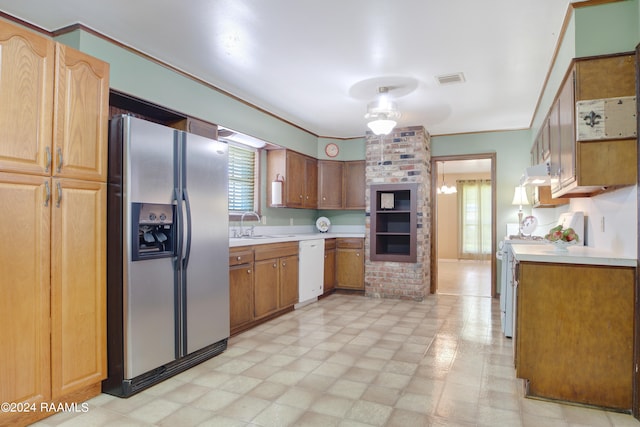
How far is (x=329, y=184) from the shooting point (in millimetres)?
6152

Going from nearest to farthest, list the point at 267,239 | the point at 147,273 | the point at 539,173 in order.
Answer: the point at 147,273, the point at 539,173, the point at 267,239

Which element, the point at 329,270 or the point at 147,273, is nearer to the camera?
the point at 147,273

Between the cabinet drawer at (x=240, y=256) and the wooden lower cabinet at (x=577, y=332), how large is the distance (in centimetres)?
236

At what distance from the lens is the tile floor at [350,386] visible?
7.11ft

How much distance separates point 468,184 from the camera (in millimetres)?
10523

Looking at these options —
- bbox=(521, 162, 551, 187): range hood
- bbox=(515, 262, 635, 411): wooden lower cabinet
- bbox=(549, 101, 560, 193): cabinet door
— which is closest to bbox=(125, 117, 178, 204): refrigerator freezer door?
bbox=(515, 262, 635, 411): wooden lower cabinet

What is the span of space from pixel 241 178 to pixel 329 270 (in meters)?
1.86

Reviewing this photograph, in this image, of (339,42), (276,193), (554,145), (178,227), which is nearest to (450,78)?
(554,145)

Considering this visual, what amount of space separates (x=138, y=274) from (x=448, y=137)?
4948 millimetres

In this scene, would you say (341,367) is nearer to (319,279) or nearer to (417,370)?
(417,370)

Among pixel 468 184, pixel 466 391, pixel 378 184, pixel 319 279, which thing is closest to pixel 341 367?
pixel 466 391

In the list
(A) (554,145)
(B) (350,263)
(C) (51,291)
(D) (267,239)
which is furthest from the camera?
(B) (350,263)

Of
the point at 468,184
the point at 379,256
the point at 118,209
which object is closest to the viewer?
the point at 118,209

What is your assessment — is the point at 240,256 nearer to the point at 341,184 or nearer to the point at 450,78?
the point at 450,78
